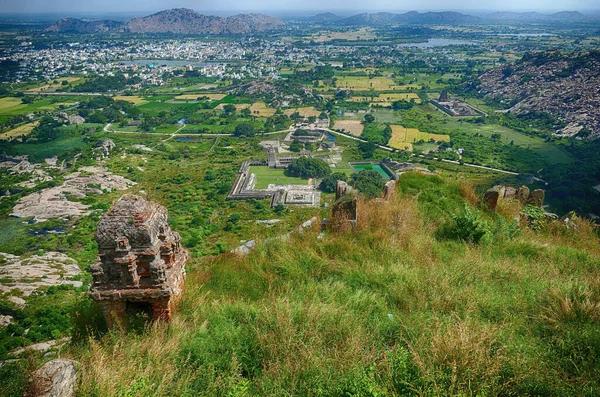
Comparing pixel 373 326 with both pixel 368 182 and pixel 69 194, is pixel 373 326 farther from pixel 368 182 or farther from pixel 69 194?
pixel 69 194

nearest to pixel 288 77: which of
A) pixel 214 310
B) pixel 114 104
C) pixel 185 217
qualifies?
pixel 114 104

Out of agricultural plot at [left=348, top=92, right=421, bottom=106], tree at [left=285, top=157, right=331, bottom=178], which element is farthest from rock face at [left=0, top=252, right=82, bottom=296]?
agricultural plot at [left=348, top=92, right=421, bottom=106]

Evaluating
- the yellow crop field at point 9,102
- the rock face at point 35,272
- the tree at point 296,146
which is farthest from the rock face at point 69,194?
the yellow crop field at point 9,102

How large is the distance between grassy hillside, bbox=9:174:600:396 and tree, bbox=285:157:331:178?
3506 cm

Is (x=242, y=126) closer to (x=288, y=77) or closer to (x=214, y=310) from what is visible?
(x=288, y=77)

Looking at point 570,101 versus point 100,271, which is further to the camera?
point 570,101

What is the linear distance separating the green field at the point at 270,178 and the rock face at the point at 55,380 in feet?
123

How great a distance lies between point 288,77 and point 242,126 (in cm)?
4809

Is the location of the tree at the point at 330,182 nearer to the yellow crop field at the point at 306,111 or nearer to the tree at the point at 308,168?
the tree at the point at 308,168

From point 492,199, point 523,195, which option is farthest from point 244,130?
point 492,199

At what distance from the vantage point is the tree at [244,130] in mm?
60000

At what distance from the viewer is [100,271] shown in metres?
5.93

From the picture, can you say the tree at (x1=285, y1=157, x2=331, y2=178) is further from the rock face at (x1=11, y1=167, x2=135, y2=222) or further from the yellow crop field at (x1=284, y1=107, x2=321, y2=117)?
the yellow crop field at (x1=284, y1=107, x2=321, y2=117)

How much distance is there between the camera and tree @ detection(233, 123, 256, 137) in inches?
2362
